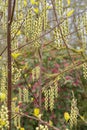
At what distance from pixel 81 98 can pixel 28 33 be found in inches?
99.3

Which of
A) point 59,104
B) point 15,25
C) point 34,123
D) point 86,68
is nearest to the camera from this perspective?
point 15,25

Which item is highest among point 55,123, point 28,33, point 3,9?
point 3,9

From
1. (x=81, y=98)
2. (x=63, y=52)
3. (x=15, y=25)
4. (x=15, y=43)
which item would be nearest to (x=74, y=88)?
(x=81, y=98)

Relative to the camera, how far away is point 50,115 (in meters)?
4.01

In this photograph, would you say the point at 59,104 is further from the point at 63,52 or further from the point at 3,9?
the point at 3,9

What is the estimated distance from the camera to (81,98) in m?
4.24

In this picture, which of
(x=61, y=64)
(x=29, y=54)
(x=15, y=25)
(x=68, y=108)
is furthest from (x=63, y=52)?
(x=15, y=25)

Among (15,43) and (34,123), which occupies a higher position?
(15,43)

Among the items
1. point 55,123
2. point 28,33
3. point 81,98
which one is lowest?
point 55,123

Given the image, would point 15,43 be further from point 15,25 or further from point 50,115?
point 50,115

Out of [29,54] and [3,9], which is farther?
[29,54]

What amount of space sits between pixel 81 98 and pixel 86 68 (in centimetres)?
236

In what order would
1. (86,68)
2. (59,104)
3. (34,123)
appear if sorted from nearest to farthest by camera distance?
(86,68) < (34,123) < (59,104)

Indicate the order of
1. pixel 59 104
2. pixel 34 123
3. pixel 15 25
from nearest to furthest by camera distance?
pixel 15 25, pixel 34 123, pixel 59 104
